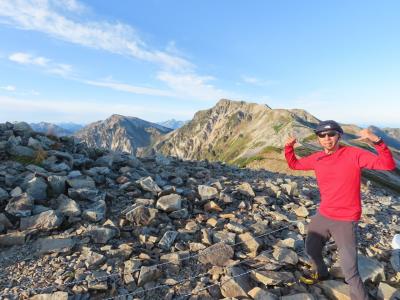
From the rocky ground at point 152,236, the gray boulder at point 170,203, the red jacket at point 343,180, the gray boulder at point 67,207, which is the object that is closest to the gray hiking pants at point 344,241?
the red jacket at point 343,180

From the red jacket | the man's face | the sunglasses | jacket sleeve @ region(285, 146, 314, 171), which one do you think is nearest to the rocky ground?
the red jacket

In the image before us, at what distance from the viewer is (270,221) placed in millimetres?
11234

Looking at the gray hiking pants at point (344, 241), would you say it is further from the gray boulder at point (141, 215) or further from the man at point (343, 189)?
the gray boulder at point (141, 215)

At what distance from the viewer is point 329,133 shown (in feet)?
21.8

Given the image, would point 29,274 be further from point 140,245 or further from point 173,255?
point 173,255

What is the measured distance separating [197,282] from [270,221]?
436 cm

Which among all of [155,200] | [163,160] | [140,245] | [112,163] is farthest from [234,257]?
[163,160]

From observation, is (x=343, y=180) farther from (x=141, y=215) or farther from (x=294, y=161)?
(x=141, y=215)

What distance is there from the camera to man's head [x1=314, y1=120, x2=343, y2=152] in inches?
258

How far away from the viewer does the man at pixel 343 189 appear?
642 cm

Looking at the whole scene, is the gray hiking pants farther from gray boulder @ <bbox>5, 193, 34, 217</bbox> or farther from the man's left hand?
gray boulder @ <bbox>5, 193, 34, 217</bbox>

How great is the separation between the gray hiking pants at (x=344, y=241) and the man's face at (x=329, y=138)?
1590 millimetres

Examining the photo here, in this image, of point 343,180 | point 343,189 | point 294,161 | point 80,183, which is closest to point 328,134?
point 343,180

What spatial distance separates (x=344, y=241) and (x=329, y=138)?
6.96ft
